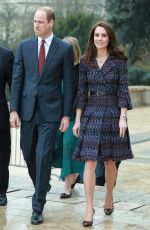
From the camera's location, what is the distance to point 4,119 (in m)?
6.28

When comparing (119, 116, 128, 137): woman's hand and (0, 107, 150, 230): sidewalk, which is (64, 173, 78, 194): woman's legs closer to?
(0, 107, 150, 230): sidewalk

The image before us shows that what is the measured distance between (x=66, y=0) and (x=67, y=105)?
93.5ft

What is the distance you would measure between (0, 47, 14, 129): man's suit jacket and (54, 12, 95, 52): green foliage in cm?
2248

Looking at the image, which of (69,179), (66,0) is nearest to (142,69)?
(66,0)

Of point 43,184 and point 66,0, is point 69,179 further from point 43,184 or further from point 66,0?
point 66,0

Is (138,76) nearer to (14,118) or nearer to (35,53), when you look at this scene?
(35,53)

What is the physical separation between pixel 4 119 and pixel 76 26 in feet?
77.5

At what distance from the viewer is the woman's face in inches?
228

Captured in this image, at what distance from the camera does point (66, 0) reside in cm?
3366

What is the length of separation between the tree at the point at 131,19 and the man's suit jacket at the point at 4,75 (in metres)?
18.4

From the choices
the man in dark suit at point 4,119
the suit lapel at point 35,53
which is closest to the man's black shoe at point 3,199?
the man in dark suit at point 4,119

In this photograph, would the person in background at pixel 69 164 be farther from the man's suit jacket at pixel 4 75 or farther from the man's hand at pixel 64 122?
the man's hand at pixel 64 122

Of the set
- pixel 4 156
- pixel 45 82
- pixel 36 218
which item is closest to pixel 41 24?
pixel 45 82

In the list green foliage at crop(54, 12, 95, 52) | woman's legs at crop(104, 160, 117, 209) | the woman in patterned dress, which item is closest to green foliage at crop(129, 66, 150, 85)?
green foliage at crop(54, 12, 95, 52)
